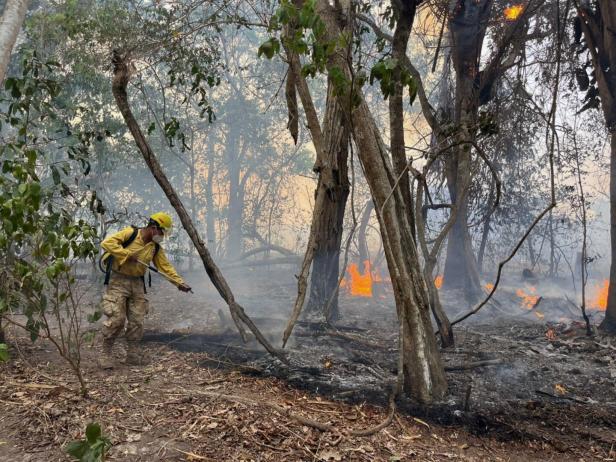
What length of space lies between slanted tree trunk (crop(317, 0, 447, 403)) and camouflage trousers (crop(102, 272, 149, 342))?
3359mm

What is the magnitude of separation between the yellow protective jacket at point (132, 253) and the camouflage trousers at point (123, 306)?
131mm

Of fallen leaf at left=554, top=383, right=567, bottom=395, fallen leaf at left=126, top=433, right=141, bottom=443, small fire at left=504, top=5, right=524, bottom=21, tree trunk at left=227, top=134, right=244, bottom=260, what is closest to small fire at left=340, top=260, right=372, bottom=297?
small fire at left=504, top=5, right=524, bottom=21

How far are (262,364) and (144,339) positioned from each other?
2283 millimetres

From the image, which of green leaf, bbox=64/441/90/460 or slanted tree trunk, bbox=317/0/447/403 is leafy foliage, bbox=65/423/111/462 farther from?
slanted tree trunk, bbox=317/0/447/403

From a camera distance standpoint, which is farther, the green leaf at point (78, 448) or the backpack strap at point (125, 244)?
the backpack strap at point (125, 244)

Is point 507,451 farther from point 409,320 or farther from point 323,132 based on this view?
point 323,132

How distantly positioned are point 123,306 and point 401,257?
3.59m

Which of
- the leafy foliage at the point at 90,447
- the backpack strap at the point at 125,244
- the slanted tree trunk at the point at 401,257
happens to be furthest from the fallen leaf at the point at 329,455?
the backpack strap at the point at 125,244

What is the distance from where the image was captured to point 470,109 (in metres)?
7.49

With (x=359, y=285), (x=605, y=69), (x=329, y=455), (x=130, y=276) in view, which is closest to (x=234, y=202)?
(x=359, y=285)

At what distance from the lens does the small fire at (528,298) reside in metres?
12.4

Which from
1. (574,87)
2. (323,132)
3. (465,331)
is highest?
(574,87)

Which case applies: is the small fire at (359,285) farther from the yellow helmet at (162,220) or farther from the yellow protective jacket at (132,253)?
the yellow helmet at (162,220)

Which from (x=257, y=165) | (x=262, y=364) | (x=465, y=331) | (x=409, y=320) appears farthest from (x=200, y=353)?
(x=257, y=165)
